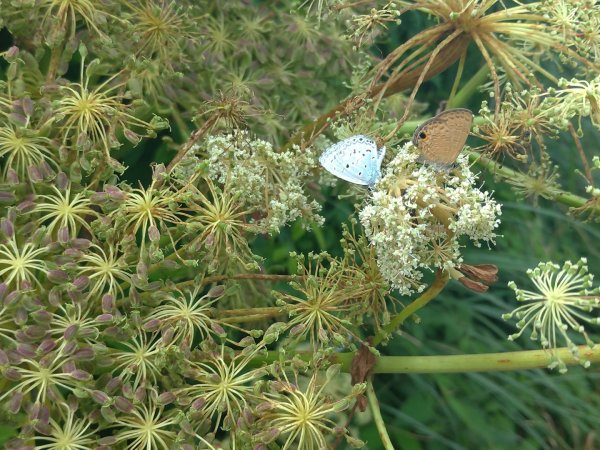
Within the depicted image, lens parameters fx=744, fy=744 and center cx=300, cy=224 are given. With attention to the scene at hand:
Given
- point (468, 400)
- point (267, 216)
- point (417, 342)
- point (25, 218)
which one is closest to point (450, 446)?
point (468, 400)

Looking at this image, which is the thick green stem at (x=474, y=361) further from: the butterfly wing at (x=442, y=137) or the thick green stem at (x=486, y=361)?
the butterfly wing at (x=442, y=137)

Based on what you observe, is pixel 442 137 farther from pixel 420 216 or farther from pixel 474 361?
pixel 474 361

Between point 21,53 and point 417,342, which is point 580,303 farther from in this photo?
point 417,342

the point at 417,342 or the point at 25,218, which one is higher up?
the point at 25,218

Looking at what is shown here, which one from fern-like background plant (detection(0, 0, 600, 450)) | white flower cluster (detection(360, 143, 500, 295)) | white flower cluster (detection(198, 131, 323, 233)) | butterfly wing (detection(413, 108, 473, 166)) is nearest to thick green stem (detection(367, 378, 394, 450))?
fern-like background plant (detection(0, 0, 600, 450))

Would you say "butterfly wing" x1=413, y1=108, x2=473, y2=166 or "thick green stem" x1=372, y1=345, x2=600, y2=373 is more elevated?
"butterfly wing" x1=413, y1=108, x2=473, y2=166

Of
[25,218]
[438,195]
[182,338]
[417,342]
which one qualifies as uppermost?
[438,195]

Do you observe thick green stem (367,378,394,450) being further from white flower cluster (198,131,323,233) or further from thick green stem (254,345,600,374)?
white flower cluster (198,131,323,233)
